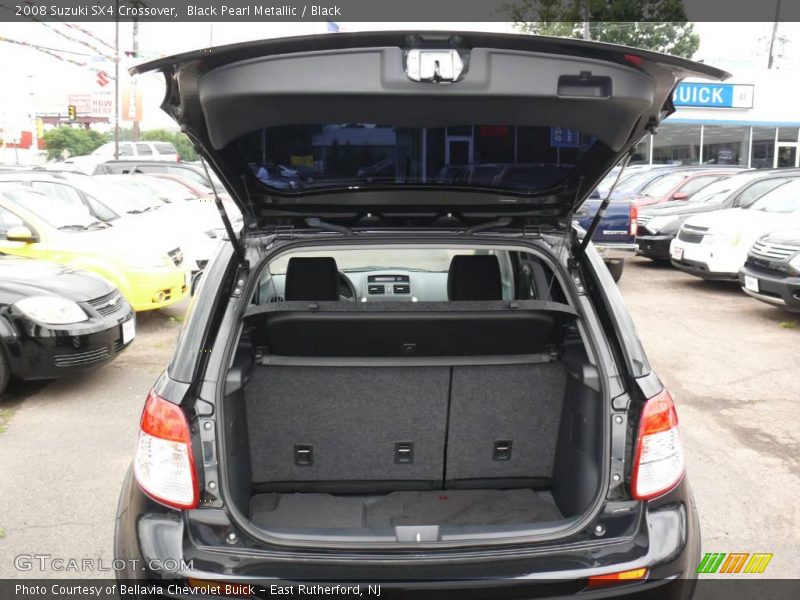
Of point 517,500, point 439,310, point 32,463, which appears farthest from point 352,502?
point 32,463

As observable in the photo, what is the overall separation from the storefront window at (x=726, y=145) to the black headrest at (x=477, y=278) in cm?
3105

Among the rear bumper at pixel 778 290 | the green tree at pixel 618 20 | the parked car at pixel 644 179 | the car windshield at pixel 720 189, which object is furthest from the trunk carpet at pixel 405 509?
the green tree at pixel 618 20

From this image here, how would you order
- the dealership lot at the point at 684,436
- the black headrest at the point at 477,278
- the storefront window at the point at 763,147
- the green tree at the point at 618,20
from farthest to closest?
the storefront window at the point at 763,147 < the green tree at the point at 618,20 < the dealership lot at the point at 684,436 < the black headrest at the point at 477,278

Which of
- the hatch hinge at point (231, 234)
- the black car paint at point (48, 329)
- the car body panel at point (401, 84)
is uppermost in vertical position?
A: the car body panel at point (401, 84)

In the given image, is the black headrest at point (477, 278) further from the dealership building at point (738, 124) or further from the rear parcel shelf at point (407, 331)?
the dealership building at point (738, 124)

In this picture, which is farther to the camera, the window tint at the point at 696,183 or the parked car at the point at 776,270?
the window tint at the point at 696,183

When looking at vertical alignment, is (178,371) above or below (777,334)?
above

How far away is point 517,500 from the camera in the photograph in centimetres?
285

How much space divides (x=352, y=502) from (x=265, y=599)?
90cm

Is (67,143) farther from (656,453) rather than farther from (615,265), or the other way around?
(656,453)

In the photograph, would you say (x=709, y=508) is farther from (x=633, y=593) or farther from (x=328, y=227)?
(x=328, y=227)

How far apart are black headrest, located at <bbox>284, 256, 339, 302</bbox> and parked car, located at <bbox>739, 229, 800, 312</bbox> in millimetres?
5982

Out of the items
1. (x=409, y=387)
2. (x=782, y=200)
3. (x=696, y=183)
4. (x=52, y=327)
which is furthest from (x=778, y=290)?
(x=696, y=183)

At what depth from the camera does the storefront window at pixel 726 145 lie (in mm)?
30891
